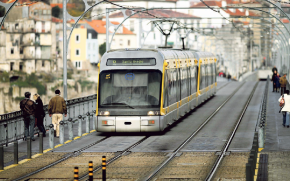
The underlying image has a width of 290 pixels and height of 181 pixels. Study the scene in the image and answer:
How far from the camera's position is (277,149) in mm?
16281

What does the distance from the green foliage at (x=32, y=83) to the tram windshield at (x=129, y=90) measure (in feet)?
238

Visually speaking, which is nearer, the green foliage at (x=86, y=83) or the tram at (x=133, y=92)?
the tram at (x=133, y=92)

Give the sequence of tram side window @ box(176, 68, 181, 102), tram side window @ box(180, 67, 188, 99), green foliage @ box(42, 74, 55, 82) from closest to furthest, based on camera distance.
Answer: tram side window @ box(176, 68, 181, 102) → tram side window @ box(180, 67, 188, 99) → green foliage @ box(42, 74, 55, 82)

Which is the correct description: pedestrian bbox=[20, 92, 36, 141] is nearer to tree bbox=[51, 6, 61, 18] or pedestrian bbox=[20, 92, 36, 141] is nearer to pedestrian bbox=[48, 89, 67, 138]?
pedestrian bbox=[48, 89, 67, 138]

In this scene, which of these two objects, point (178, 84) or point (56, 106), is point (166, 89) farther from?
point (56, 106)

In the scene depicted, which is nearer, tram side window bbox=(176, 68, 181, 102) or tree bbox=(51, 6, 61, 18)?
tram side window bbox=(176, 68, 181, 102)

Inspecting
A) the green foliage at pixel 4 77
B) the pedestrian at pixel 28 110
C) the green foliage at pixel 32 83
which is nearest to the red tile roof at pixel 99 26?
the green foliage at pixel 32 83

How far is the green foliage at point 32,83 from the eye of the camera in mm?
91312

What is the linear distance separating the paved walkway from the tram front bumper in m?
3.77

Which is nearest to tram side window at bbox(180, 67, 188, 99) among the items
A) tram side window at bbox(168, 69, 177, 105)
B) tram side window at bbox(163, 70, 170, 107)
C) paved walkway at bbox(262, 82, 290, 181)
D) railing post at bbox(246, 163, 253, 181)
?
tram side window at bbox(168, 69, 177, 105)

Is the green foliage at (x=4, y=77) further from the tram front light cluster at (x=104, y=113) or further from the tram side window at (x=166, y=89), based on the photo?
the tram front light cluster at (x=104, y=113)

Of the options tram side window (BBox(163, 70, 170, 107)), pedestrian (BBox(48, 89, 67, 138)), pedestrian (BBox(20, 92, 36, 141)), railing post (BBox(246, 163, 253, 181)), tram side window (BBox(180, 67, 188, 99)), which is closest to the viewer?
railing post (BBox(246, 163, 253, 181))

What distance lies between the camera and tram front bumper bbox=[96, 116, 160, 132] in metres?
19.3

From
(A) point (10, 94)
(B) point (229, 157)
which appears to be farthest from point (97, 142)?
(A) point (10, 94)
